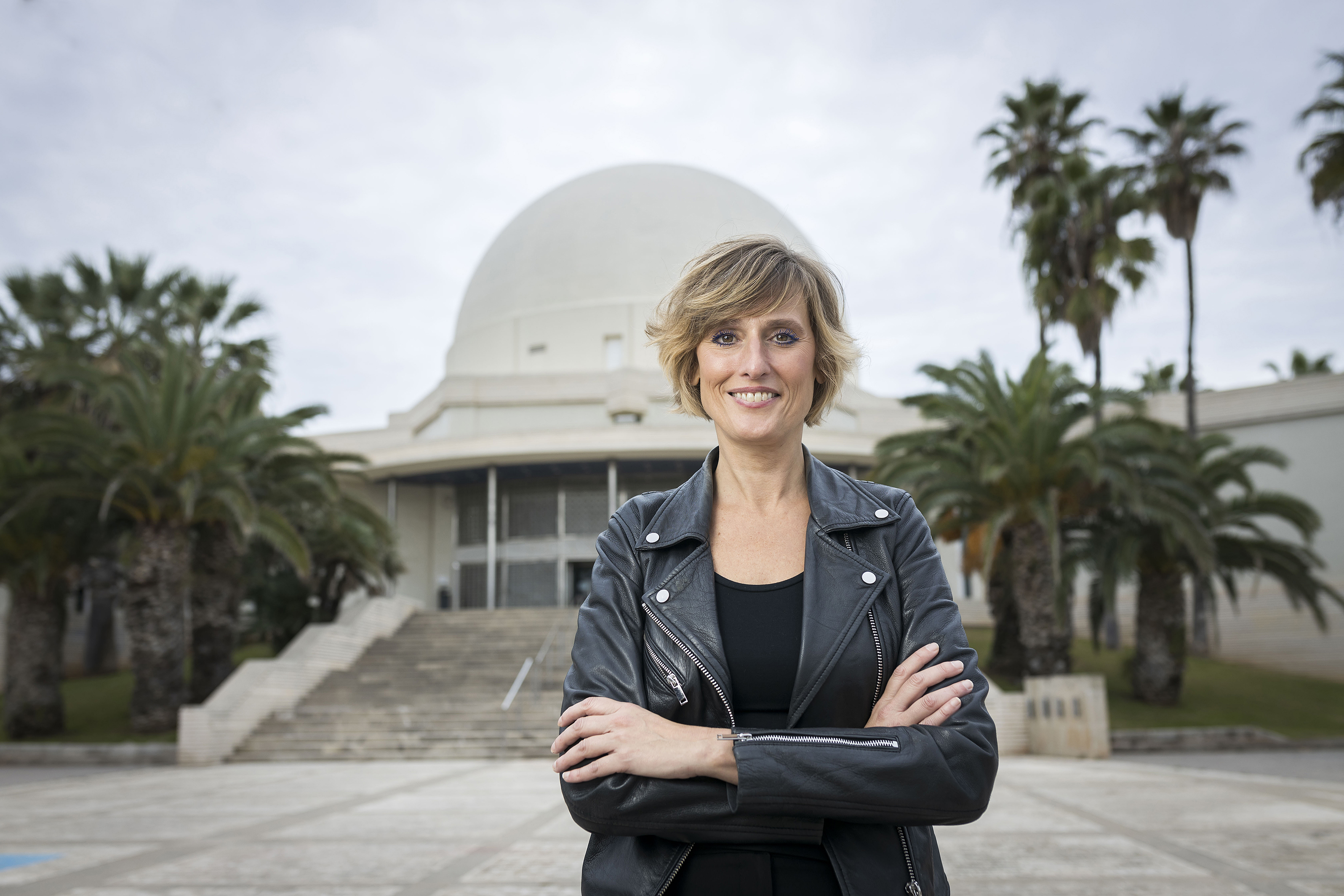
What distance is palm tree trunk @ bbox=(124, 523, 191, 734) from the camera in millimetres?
17281

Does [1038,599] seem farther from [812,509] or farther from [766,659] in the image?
[766,659]

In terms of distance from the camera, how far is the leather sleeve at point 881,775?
1.73 m

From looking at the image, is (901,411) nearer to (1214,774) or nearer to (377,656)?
(377,656)

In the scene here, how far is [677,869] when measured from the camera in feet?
5.95

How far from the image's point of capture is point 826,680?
1867 millimetres

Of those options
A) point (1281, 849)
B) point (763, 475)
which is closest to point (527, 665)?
point (1281, 849)

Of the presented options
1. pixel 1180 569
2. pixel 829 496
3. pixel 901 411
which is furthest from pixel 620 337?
pixel 829 496

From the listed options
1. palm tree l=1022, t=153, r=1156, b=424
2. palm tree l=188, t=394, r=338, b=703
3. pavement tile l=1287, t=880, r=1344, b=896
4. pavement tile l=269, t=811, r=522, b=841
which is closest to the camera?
pavement tile l=1287, t=880, r=1344, b=896

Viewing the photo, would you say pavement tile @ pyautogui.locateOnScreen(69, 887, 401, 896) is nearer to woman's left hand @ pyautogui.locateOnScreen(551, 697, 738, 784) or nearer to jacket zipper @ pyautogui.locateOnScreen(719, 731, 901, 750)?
woman's left hand @ pyautogui.locateOnScreen(551, 697, 738, 784)

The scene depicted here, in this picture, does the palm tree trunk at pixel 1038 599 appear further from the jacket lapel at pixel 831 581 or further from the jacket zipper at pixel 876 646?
the jacket zipper at pixel 876 646

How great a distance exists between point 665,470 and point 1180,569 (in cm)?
1614

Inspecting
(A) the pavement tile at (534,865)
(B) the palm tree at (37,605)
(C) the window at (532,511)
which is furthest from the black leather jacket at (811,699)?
(C) the window at (532,511)

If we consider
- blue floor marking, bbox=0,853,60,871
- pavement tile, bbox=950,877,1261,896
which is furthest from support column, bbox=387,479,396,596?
pavement tile, bbox=950,877,1261,896

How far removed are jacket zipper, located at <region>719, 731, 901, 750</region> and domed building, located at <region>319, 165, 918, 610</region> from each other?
1015 inches
